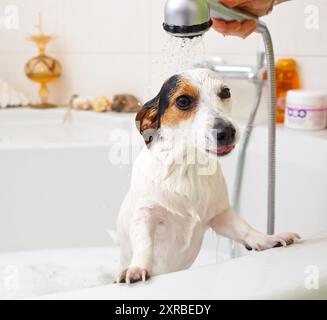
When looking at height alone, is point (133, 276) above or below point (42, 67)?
below

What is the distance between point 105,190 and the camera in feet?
4.34

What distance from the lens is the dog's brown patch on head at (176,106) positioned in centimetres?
57

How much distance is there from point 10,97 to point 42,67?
0.14 meters

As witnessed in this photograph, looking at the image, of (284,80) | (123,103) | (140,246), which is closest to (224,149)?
(140,246)

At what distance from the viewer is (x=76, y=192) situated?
136 cm

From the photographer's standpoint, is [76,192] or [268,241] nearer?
[268,241]

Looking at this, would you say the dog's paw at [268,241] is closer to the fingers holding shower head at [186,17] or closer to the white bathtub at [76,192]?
the fingers holding shower head at [186,17]

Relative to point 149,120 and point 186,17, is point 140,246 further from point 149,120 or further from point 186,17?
point 186,17

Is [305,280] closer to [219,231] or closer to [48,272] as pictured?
[219,231]

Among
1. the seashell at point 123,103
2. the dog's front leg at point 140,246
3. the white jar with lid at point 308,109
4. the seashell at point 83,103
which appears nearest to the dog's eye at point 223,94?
the dog's front leg at point 140,246

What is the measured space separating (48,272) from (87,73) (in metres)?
0.70

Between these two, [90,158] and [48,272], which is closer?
[48,272]

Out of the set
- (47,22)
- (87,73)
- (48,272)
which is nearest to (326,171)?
(48,272)

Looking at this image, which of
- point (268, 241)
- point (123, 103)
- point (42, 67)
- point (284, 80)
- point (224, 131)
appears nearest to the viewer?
point (224, 131)
